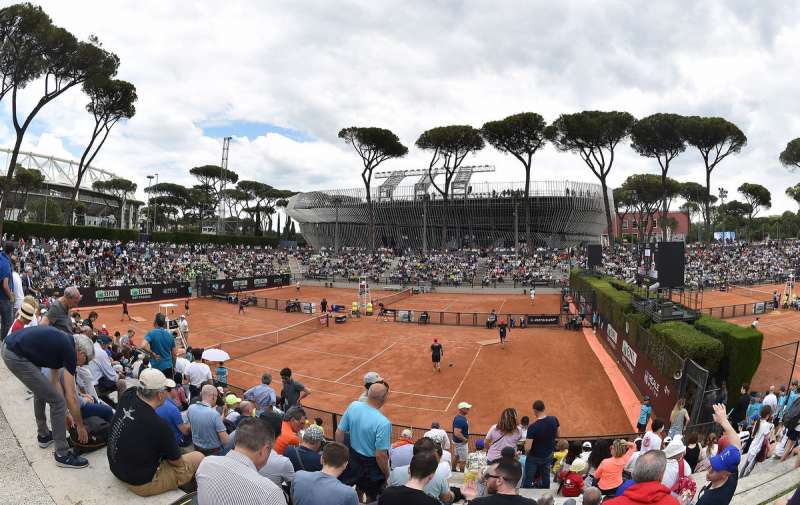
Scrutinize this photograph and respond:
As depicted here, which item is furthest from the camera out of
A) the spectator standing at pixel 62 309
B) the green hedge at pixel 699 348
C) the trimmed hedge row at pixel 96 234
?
the trimmed hedge row at pixel 96 234

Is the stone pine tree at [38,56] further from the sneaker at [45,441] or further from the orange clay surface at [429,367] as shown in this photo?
the sneaker at [45,441]

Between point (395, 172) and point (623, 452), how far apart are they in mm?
76472

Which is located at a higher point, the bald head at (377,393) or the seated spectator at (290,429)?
A: the bald head at (377,393)

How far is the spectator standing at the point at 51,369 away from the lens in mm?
4609

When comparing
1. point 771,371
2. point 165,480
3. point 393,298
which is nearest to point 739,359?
point 771,371

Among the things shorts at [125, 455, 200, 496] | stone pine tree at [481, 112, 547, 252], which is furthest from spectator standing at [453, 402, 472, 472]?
stone pine tree at [481, 112, 547, 252]

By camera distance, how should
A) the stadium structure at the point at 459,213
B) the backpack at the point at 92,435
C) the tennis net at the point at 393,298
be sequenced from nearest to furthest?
the backpack at the point at 92,435, the tennis net at the point at 393,298, the stadium structure at the point at 459,213

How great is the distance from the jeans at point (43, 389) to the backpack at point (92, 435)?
0.30 m

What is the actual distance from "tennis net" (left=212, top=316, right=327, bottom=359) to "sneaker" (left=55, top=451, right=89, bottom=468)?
58.2 feet

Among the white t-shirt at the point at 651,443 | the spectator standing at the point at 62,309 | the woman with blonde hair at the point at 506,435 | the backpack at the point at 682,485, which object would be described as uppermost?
the spectator standing at the point at 62,309

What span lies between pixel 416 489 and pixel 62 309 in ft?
19.8

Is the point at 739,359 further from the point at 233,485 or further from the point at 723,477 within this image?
the point at 233,485

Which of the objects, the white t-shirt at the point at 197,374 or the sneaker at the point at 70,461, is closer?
the sneaker at the point at 70,461

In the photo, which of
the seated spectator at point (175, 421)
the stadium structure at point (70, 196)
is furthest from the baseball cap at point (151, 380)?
the stadium structure at point (70, 196)
